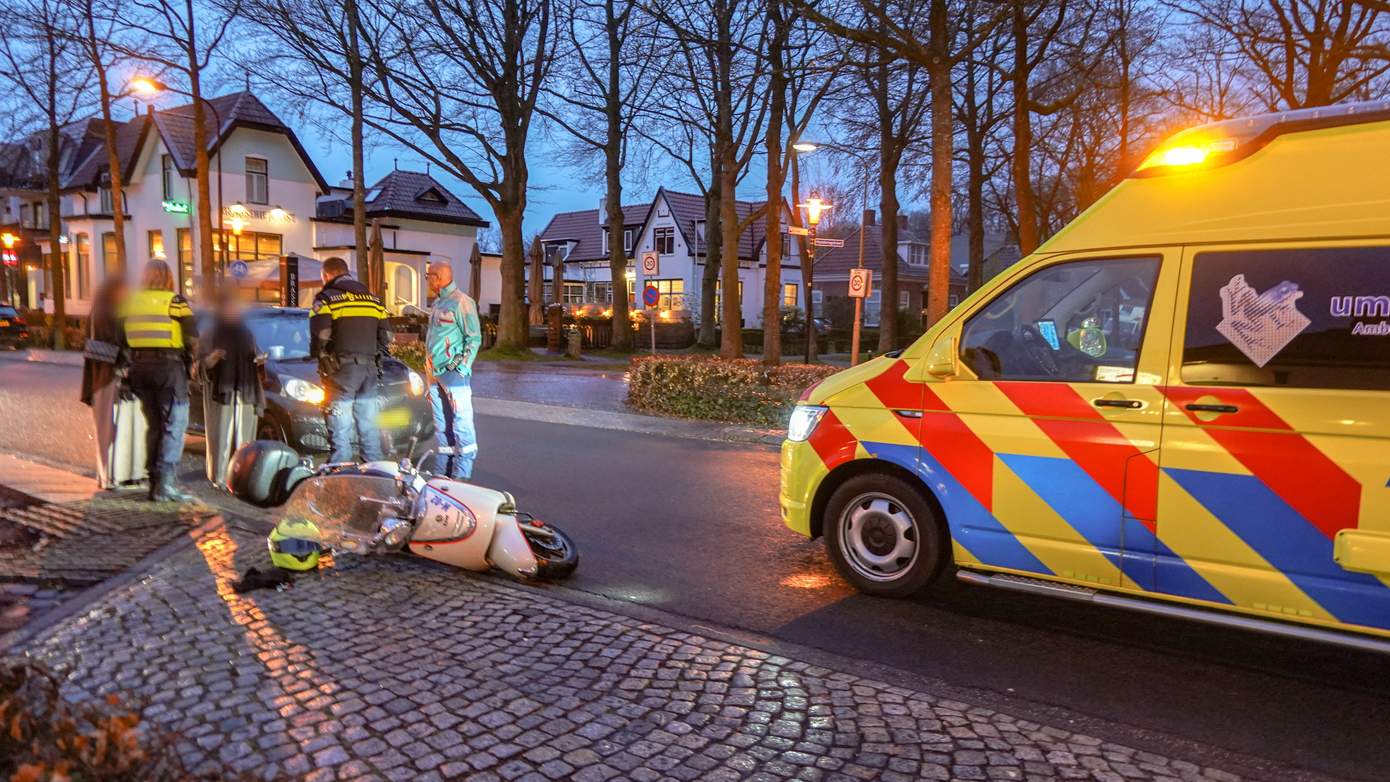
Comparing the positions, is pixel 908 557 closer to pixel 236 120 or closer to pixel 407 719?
pixel 407 719

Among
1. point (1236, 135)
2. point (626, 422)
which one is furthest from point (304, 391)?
point (1236, 135)

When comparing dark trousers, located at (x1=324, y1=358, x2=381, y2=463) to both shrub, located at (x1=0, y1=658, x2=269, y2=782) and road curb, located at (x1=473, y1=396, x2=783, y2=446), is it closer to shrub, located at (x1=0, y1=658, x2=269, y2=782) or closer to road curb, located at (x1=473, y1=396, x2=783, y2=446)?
shrub, located at (x1=0, y1=658, x2=269, y2=782)

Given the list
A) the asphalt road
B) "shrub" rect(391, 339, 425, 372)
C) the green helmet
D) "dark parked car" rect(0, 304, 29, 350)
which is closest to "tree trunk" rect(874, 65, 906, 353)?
"shrub" rect(391, 339, 425, 372)

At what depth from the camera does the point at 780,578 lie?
545 centimetres

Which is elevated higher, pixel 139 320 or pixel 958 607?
pixel 139 320

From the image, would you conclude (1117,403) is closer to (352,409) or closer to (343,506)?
(343,506)

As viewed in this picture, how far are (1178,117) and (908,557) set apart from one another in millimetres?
26309

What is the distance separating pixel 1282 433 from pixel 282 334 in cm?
903

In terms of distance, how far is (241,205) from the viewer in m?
35.2

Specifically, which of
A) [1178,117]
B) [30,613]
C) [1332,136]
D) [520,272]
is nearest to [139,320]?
[30,613]

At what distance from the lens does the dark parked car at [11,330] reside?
30.2 meters

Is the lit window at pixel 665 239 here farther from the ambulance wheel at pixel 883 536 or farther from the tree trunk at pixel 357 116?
the ambulance wheel at pixel 883 536

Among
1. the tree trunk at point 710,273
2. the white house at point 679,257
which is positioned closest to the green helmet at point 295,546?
the tree trunk at point 710,273

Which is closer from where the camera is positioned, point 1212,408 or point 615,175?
point 1212,408
